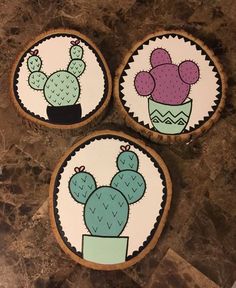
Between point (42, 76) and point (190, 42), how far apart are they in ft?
1.64

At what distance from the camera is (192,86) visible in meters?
1.34

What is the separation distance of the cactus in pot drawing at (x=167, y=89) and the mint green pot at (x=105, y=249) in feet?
1.19

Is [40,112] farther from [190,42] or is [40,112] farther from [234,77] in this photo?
[234,77]

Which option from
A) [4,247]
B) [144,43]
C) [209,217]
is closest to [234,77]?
[144,43]

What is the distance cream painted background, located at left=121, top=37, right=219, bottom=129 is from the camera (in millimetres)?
1311

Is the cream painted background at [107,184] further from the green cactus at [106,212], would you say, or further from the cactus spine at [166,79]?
the cactus spine at [166,79]

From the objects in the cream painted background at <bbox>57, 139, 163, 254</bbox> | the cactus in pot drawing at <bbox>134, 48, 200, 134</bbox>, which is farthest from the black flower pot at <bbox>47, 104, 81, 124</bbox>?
the cactus in pot drawing at <bbox>134, 48, 200, 134</bbox>

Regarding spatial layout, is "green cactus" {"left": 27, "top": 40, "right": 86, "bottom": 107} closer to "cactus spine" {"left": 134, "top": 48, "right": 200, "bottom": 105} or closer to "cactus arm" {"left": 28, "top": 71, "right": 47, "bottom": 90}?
"cactus arm" {"left": 28, "top": 71, "right": 47, "bottom": 90}

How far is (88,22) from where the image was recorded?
4.94 feet

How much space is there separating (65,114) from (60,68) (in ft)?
0.55

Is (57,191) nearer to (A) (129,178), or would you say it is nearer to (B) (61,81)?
(A) (129,178)

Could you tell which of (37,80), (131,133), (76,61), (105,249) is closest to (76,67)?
(76,61)

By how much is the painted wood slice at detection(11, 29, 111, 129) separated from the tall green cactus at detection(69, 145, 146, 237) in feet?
0.58

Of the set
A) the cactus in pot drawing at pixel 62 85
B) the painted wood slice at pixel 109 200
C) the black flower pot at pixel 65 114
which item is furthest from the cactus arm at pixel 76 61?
the painted wood slice at pixel 109 200
